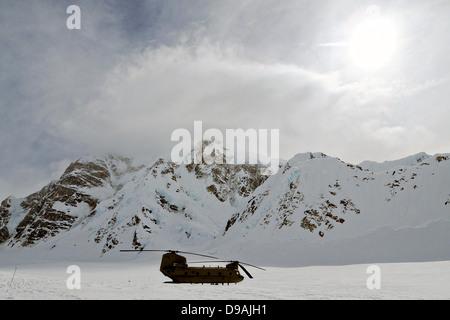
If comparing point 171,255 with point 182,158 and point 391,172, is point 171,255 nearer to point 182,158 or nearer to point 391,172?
point 391,172

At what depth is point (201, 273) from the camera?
2856 cm

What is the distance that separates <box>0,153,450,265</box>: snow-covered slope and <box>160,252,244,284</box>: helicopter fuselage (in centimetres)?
3971

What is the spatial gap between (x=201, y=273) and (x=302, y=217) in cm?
5168

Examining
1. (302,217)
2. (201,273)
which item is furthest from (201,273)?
(302,217)

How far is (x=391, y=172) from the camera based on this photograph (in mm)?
84312

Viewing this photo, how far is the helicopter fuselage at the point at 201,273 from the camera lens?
2827 cm

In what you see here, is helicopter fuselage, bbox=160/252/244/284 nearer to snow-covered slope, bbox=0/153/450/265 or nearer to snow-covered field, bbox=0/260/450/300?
snow-covered field, bbox=0/260/450/300

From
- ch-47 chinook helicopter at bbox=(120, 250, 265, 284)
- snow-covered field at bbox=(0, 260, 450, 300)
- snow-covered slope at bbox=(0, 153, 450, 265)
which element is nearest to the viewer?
snow-covered field at bbox=(0, 260, 450, 300)

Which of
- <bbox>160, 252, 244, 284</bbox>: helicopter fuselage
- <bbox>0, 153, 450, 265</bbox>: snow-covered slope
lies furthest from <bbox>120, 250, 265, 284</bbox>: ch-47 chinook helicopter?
<bbox>0, 153, 450, 265</bbox>: snow-covered slope

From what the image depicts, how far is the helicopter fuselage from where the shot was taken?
92.7ft

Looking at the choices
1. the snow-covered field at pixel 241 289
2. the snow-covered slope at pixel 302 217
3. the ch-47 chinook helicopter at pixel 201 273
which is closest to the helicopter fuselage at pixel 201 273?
the ch-47 chinook helicopter at pixel 201 273

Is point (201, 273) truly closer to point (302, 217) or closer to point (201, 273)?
point (201, 273)

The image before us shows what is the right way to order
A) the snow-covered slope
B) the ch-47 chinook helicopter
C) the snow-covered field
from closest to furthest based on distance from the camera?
1. the snow-covered field
2. the ch-47 chinook helicopter
3. the snow-covered slope
